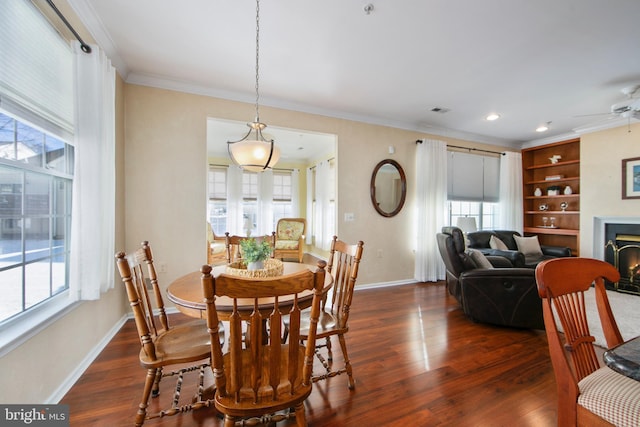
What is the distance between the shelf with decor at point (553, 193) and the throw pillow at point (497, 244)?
1.41 metres

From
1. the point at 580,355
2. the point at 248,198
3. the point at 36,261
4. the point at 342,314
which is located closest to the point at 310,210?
the point at 248,198

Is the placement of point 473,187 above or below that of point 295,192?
below

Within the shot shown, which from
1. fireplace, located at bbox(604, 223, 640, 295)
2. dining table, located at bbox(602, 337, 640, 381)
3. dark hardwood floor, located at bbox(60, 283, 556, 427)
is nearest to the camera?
dining table, located at bbox(602, 337, 640, 381)

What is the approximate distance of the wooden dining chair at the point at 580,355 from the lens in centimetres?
92

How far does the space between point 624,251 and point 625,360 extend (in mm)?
5185

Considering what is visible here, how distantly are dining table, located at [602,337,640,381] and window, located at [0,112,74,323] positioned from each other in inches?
102

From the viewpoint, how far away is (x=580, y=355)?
1128 mm

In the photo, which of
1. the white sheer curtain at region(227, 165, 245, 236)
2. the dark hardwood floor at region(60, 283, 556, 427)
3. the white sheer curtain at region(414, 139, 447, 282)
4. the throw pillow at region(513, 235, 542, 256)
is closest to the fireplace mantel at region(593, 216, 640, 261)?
the throw pillow at region(513, 235, 542, 256)

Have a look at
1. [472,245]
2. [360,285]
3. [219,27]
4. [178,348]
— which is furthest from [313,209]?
[178,348]

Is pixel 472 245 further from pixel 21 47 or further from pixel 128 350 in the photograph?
pixel 21 47

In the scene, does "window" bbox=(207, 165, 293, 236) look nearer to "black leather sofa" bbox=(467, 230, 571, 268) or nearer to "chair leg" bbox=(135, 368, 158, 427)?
"black leather sofa" bbox=(467, 230, 571, 268)

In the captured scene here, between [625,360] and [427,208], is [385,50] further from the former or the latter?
[427,208]

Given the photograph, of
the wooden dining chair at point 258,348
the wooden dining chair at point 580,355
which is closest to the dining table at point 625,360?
the wooden dining chair at point 580,355

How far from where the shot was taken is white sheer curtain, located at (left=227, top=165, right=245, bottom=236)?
693cm
